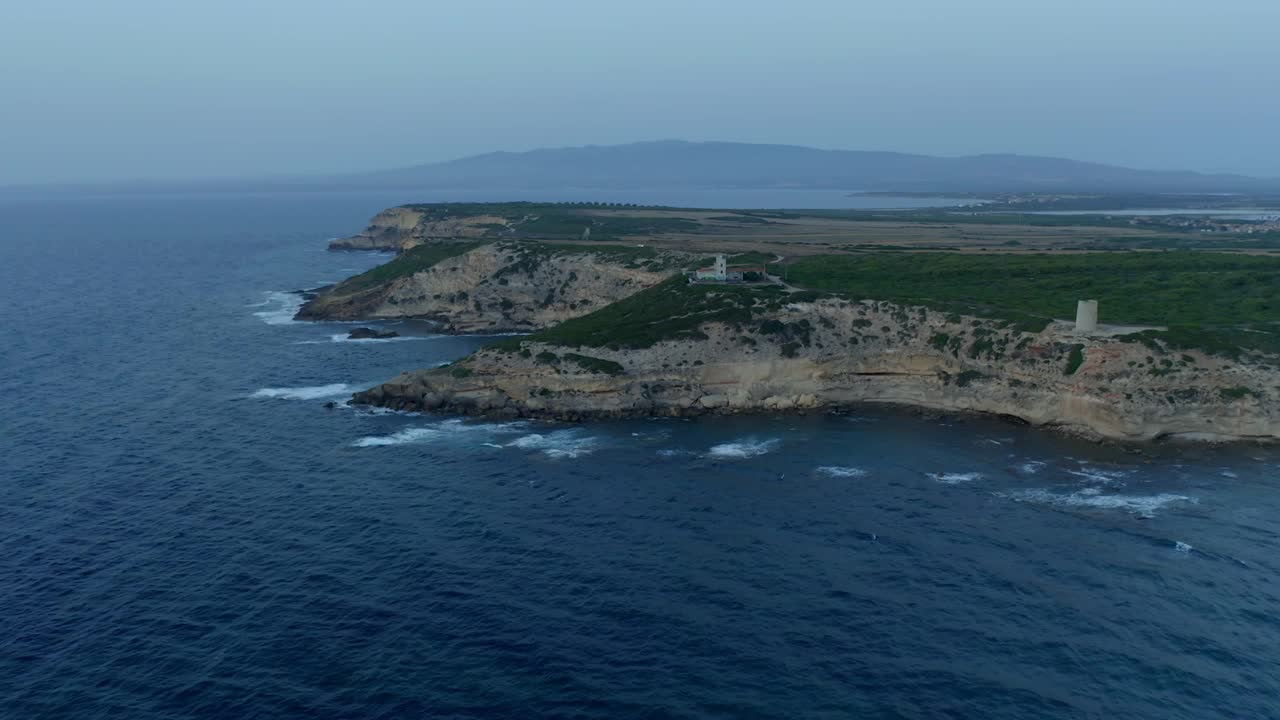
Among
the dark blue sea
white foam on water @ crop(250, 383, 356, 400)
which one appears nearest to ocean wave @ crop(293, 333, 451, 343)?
white foam on water @ crop(250, 383, 356, 400)

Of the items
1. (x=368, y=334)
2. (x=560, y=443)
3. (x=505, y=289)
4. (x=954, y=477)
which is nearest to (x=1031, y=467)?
(x=954, y=477)

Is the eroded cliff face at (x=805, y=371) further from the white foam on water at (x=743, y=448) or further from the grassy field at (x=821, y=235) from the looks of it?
the grassy field at (x=821, y=235)

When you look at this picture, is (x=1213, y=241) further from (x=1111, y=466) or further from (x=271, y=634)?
(x=271, y=634)

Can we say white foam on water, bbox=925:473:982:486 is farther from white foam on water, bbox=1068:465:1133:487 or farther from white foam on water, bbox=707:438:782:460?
white foam on water, bbox=707:438:782:460

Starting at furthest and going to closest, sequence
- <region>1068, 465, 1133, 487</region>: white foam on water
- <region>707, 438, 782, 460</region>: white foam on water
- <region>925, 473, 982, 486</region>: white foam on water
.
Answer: <region>707, 438, 782, 460</region>: white foam on water, <region>925, 473, 982, 486</region>: white foam on water, <region>1068, 465, 1133, 487</region>: white foam on water

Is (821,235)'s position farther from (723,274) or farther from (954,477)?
(954,477)
